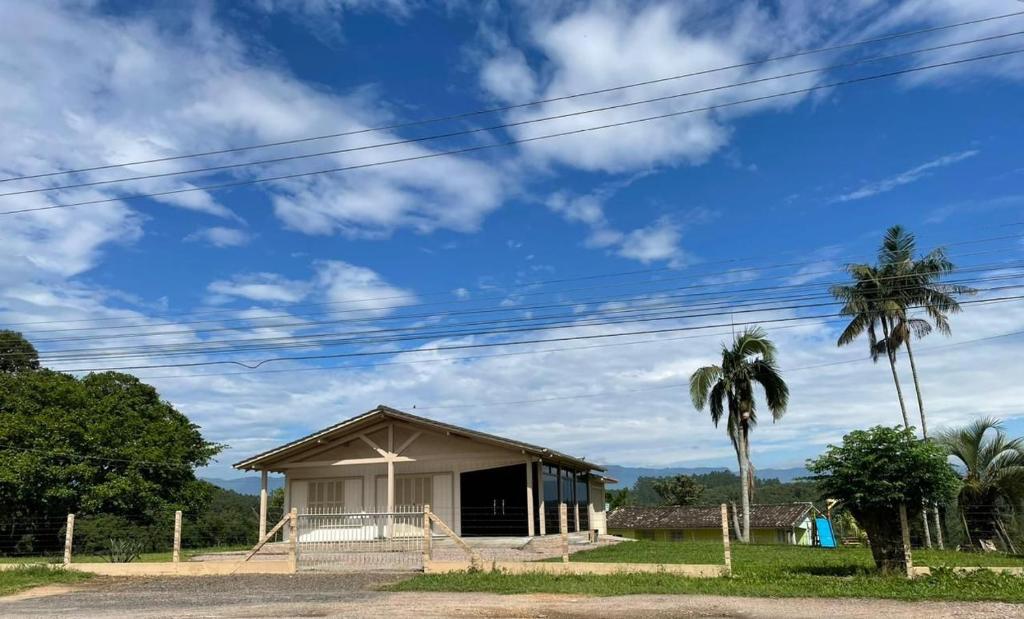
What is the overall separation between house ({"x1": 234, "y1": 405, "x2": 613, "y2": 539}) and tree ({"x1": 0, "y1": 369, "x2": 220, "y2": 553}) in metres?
10.9

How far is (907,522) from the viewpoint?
1221cm

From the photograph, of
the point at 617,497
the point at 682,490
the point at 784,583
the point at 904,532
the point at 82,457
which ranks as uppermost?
the point at 82,457

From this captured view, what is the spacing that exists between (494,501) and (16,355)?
3088cm

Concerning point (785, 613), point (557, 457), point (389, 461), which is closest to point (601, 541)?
point (557, 457)

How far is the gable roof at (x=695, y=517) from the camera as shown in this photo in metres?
46.6

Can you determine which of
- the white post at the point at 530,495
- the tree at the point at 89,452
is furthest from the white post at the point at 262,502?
the tree at the point at 89,452

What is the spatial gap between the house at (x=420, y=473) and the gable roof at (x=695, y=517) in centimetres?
2540

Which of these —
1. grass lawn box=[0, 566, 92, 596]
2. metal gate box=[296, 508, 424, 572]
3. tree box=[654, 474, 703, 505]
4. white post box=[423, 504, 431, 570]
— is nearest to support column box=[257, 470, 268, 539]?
metal gate box=[296, 508, 424, 572]

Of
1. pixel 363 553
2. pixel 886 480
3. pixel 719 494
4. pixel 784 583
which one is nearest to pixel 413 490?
pixel 363 553

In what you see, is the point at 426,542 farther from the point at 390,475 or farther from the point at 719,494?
the point at 719,494

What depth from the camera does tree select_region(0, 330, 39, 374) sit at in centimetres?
4053

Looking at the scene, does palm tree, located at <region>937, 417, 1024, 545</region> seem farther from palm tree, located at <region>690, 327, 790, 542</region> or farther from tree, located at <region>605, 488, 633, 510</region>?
tree, located at <region>605, 488, 633, 510</region>

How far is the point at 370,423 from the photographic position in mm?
23781

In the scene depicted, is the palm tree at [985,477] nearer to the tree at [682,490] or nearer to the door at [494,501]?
the door at [494,501]
